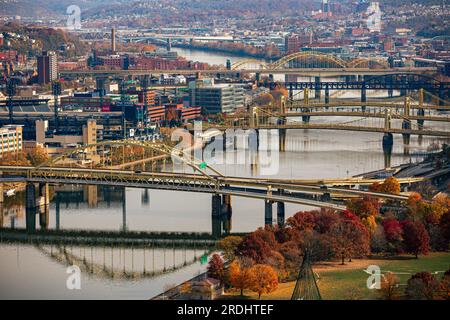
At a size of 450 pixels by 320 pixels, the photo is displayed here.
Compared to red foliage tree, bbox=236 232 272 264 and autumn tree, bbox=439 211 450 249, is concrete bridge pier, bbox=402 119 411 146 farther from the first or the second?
red foliage tree, bbox=236 232 272 264

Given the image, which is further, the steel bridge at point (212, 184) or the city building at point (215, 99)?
the city building at point (215, 99)

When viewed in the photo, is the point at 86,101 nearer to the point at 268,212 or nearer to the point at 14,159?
the point at 14,159

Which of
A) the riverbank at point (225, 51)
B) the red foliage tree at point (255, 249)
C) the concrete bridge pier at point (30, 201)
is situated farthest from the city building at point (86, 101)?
the riverbank at point (225, 51)

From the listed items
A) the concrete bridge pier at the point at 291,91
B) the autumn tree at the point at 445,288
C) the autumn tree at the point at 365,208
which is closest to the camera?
the autumn tree at the point at 445,288

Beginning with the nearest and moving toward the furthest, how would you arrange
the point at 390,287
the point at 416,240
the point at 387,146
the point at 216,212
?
1. the point at 390,287
2. the point at 416,240
3. the point at 216,212
4. the point at 387,146

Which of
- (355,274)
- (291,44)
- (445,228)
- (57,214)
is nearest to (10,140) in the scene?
(57,214)

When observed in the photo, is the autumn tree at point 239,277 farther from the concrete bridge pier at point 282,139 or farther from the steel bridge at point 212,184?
the concrete bridge pier at point 282,139
